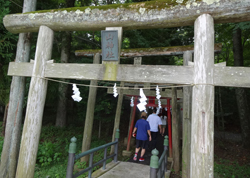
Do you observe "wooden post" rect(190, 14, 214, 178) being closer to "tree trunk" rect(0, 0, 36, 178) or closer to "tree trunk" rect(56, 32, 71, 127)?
"tree trunk" rect(0, 0, 36, 178)

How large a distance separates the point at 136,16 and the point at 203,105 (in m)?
1.93

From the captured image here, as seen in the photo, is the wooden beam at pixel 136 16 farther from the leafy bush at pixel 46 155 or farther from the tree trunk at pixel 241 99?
the tree trunk at pixel 241 99

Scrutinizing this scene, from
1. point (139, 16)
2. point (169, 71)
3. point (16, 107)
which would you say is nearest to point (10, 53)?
point (16, 107)

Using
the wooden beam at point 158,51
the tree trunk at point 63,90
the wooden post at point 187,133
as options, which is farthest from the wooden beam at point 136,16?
the tree trunk at point 63,90

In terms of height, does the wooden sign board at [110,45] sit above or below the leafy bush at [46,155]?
above

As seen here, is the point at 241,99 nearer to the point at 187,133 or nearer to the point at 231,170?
the point at 231,170

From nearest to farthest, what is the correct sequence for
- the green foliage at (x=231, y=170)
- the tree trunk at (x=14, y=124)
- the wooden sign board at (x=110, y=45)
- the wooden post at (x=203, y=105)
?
the wooden post at (x=203, y=105) → the wooden sign board at (x=110, y=45) → the tree trunk at (x=14, y=124) → the green foliage at (x=231, y=170)

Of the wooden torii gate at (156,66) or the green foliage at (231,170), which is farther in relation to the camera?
the green foliage at (231,170)

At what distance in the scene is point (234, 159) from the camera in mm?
7672

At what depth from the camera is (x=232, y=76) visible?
2.61 meters

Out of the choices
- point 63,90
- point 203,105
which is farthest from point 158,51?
point 63,90

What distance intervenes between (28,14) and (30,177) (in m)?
3.29

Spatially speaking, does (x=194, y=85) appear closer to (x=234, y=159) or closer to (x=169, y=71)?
(x=169, y=71)

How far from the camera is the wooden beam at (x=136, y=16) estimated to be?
2748 millimetres
